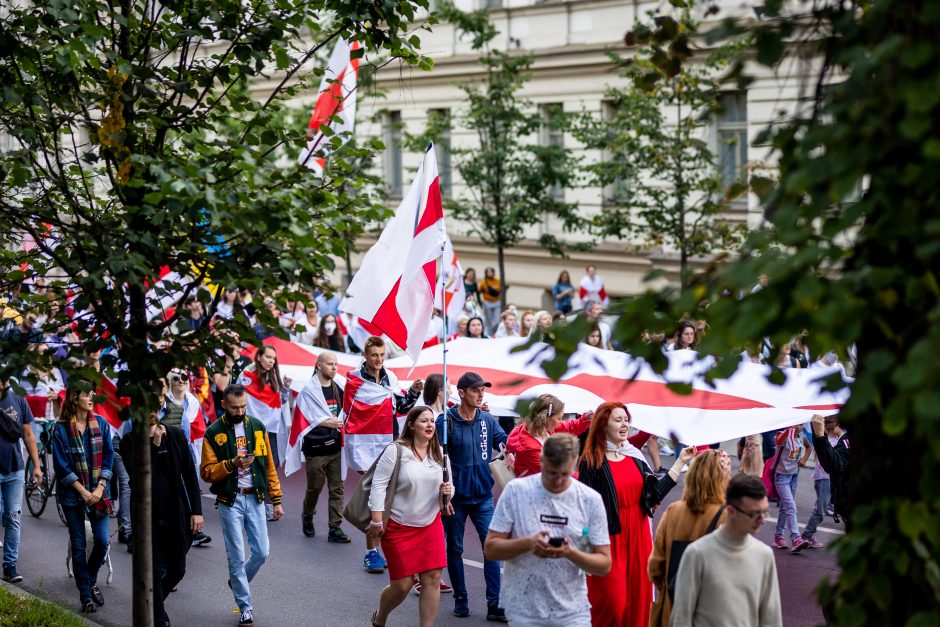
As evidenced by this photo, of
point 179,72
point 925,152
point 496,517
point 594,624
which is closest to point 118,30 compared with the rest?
point 179,72

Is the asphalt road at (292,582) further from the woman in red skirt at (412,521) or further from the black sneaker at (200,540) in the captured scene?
the woman in red skirt at (412,521)

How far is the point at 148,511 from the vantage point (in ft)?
23.4

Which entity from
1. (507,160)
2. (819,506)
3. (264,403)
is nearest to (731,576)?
(819,506)

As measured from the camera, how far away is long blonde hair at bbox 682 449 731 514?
6.67m

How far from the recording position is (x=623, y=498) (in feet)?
26.0

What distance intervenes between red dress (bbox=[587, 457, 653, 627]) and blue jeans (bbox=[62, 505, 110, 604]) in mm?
4296

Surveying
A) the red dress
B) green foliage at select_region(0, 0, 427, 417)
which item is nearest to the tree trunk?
green foliage at select_region(0, 0, 427, 417)

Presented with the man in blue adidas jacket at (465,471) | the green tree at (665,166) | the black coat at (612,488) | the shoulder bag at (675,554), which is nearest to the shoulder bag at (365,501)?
the man in blue adidas jacket at (465,471)

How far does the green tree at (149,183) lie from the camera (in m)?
5.97

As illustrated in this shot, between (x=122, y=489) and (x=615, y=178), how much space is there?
41.7ft

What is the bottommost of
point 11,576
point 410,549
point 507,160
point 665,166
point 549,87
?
point 11,576

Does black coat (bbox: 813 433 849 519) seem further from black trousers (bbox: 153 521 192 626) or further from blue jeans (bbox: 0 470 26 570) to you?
blue jeans (bbox: 0 470 26 570)

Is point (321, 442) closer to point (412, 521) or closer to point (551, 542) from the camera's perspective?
point (412, 521)

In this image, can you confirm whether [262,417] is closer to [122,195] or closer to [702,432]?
[702,432]
